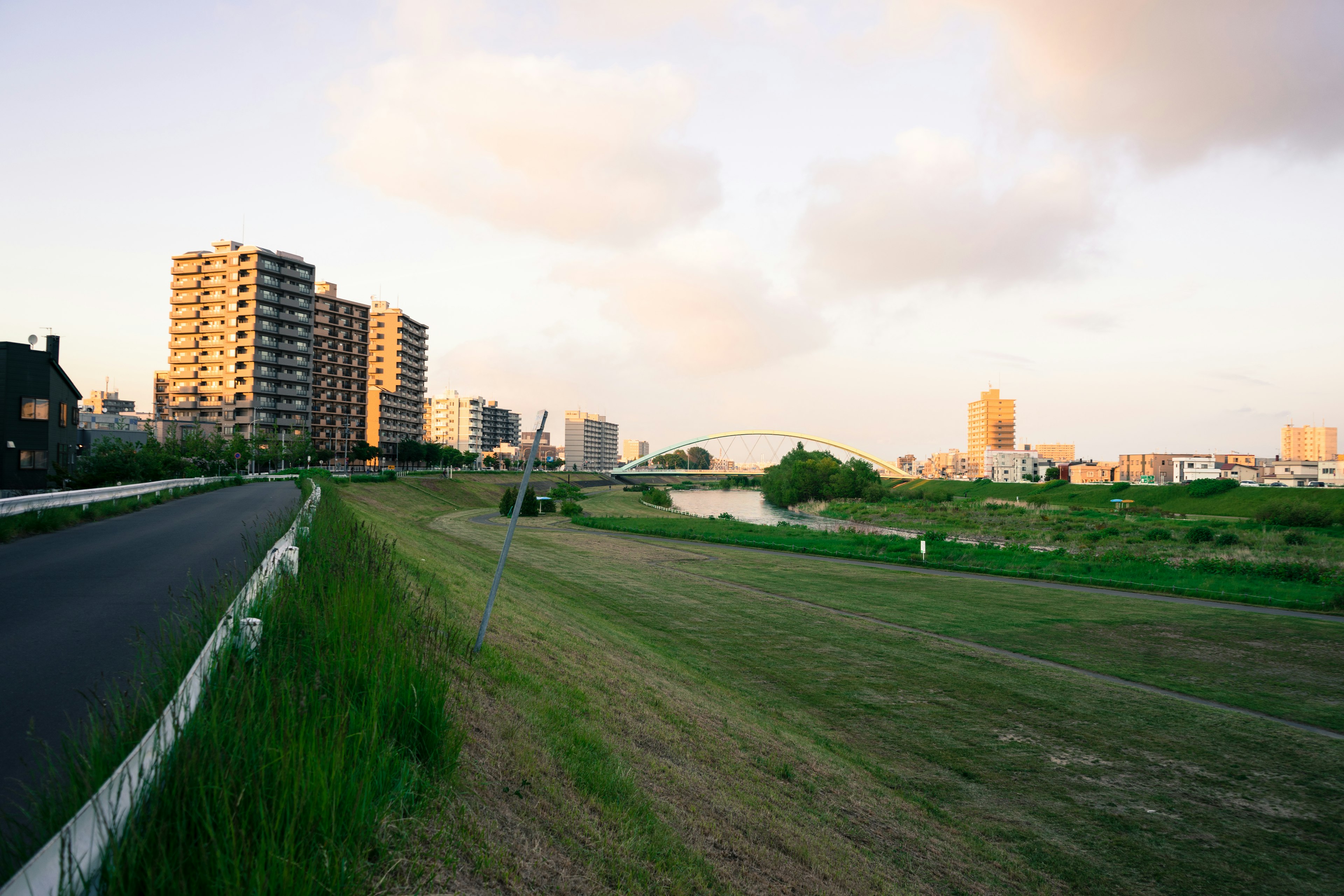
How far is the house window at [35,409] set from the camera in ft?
164

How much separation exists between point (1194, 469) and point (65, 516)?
193m

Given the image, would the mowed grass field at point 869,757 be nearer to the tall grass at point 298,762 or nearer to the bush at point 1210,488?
the tall grass at point 298,762

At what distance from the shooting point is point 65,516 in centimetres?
1989

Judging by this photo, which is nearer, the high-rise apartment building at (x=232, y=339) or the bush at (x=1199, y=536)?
the bush at (x=1199, y=536)

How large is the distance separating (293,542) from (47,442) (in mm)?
60229

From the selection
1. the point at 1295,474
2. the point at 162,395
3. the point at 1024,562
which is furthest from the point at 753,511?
the point at 162,395

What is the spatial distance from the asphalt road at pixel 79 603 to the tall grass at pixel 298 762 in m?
0.80

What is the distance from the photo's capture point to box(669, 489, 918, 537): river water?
242 ft

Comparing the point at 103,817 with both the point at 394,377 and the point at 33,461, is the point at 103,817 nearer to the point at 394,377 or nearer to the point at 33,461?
the point at 33,461

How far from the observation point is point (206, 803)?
302 cm

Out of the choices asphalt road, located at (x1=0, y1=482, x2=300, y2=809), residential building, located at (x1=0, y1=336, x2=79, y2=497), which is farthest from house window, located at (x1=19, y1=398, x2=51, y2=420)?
asphalt road, located at (x1=0, y1=482, x2=300, y2=809)

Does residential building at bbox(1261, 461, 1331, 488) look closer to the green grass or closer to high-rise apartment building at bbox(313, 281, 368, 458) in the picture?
the green grass

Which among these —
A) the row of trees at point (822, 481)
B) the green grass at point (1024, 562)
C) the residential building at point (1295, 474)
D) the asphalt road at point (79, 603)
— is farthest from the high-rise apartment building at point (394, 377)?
the residential building at point (1295, 474)

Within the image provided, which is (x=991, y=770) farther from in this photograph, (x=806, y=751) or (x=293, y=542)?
(x=293, y=542)
